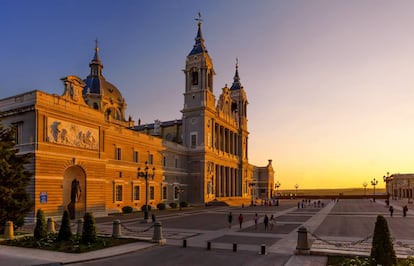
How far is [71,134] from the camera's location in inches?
1553

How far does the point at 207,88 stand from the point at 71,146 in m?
39.6

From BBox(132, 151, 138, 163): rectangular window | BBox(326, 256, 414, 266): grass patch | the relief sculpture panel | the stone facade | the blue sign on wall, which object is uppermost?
the relief sculpture panel

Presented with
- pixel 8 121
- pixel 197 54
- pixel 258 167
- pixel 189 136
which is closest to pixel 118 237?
pixel 8 121

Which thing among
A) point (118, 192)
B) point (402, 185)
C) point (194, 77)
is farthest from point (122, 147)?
point (402, 185)

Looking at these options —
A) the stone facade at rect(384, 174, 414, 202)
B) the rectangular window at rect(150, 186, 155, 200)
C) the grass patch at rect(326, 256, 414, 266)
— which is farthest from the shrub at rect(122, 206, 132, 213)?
the stone facade at rect(384, 174, 414, 202)

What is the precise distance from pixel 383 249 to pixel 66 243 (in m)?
16.2

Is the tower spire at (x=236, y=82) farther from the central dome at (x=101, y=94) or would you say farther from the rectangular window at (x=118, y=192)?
the rectangular window at (x=118, y=192)

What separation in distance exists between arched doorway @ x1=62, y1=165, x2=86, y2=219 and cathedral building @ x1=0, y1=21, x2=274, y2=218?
0.35 ft

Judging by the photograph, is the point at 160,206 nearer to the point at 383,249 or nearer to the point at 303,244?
the point at 303,244

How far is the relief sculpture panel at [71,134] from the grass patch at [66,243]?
16.3 metres

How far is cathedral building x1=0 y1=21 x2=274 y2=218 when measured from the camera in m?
36.6

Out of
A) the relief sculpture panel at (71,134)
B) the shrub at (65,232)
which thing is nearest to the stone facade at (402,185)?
the relief sculpture panel at (71,134)

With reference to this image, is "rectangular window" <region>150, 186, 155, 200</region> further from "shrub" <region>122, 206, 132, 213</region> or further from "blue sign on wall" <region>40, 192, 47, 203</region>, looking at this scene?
"blue sign on wall" <region>40, 192, 47, 203</region>

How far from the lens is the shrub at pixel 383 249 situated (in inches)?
536
